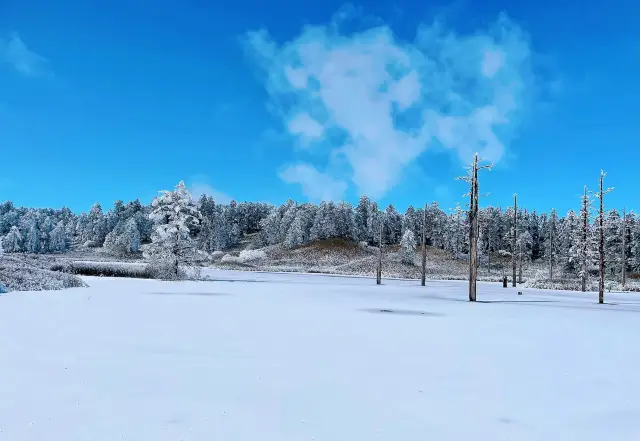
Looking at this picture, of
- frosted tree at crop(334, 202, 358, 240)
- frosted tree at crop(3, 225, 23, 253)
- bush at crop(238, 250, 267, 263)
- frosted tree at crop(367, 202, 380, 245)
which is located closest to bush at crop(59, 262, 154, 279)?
bush at crop(238, 250, 267, 263)

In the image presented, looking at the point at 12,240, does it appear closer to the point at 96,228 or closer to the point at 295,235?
the point at 96,228

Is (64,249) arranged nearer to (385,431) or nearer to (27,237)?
(27,237)

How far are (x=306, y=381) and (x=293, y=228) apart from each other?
11911cm

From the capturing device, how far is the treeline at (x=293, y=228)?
384 ft

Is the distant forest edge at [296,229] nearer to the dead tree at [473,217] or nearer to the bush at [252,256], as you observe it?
the bush at [252,256]

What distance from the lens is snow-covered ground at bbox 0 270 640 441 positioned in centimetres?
512

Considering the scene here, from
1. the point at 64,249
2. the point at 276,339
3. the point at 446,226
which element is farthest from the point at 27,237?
the point at 276,339

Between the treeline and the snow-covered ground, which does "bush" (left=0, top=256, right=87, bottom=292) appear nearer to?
the snow-covered ground

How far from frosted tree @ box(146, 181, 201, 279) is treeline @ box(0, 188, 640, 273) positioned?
66.5m

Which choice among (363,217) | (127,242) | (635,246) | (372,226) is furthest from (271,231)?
(635,246)

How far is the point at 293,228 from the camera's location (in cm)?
12581

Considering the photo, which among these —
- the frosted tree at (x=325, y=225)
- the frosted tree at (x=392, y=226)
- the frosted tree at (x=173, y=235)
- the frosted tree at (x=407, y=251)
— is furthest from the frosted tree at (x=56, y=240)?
the frosted tree at (x=173, y=235)

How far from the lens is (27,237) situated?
117 meters

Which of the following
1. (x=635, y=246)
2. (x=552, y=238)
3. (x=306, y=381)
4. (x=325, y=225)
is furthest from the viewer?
(x=325, y=225)
